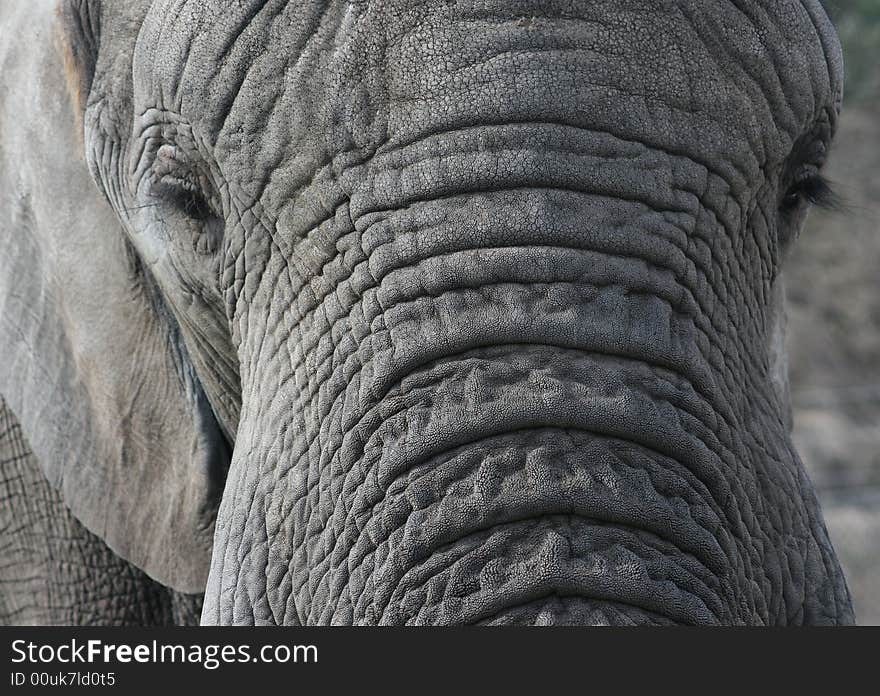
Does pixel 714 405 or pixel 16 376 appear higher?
pixel 16 376

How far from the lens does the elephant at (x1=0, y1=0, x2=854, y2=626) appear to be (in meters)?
1.89

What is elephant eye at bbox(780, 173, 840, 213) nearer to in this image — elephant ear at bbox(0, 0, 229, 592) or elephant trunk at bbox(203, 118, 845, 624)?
elephant trunk at bbox(203, 118, 845, 624)

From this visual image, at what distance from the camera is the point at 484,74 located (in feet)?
6.64

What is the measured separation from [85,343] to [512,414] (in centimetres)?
119

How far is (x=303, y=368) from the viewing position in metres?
2.14

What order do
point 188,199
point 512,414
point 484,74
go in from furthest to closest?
point 188,199 < point 484,74 < point 512,414

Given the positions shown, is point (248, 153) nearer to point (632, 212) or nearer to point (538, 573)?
point (632, 212)

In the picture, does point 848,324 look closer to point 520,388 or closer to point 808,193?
point 808,193

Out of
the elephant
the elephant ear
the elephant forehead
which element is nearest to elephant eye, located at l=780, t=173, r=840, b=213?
the elephant

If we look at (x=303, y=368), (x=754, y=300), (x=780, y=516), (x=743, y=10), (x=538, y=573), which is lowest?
(x=538, y=573)

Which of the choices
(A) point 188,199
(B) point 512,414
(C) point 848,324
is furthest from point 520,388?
(C) point 848,324

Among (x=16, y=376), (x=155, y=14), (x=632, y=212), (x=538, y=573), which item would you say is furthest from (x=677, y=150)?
(x=16, y=376)

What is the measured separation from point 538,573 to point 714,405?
396 millimetres

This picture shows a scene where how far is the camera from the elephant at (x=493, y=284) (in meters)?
1.89
